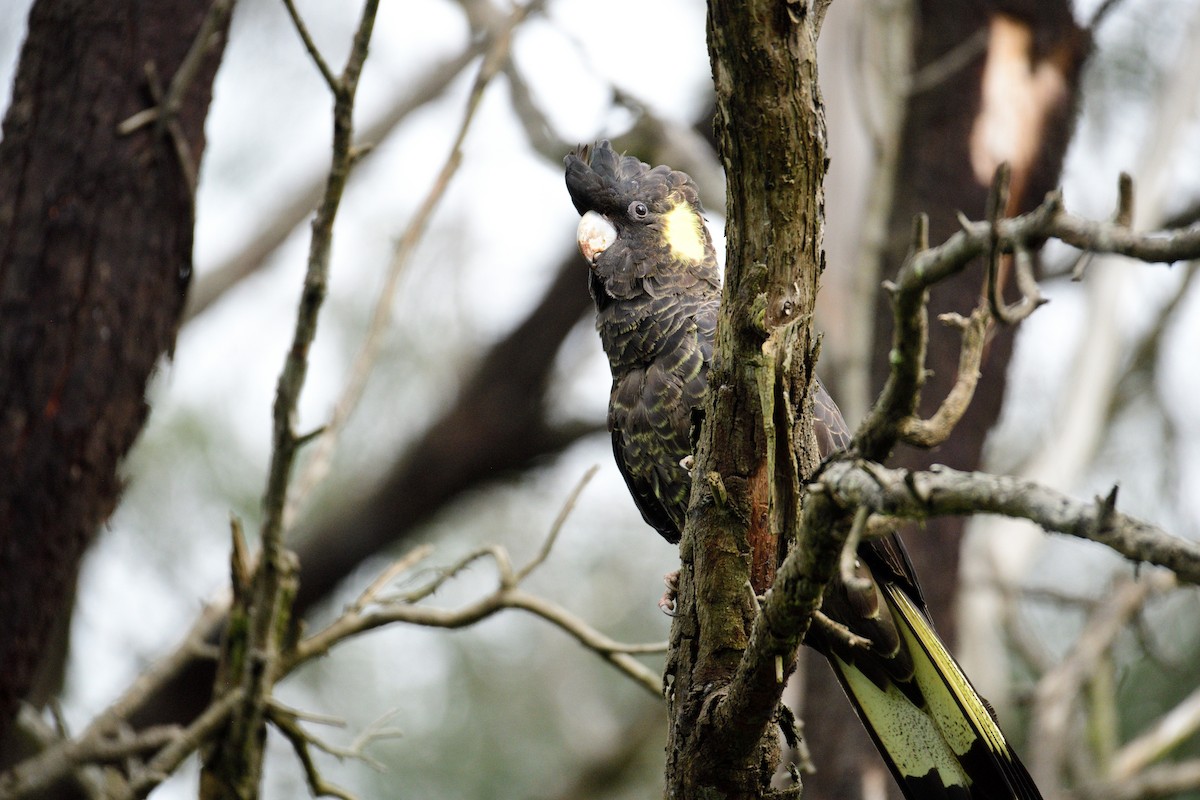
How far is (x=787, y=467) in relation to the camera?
195 centimetres

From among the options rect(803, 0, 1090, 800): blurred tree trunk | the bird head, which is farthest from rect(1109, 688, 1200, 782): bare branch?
the bird head

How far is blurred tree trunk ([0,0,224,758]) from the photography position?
3379 mm

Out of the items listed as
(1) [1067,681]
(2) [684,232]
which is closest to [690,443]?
(2) [684,232]

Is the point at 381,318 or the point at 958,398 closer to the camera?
the point at 958,398

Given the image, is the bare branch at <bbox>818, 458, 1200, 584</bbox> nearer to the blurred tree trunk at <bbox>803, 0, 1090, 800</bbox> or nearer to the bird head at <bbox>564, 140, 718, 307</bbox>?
the bird head at <bbox>564, 140, 718, 307</bbox>

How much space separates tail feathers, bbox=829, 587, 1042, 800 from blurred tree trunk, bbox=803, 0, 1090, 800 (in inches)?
82.1

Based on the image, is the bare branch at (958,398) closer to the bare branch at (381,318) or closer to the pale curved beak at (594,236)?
the pale curved beak at (594,236)

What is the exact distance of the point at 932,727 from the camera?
9.24ft

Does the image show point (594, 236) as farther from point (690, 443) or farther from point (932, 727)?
point (932, 727)

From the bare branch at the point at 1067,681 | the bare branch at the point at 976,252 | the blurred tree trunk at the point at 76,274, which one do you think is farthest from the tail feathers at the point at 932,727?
the bare branch at the point at 1067,681

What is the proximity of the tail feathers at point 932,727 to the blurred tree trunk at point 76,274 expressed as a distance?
7.80 feet

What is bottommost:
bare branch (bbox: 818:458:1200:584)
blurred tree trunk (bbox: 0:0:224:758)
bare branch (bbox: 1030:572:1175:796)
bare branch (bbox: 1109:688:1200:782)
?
bare branch (bbox: 1109:688:1200:782)

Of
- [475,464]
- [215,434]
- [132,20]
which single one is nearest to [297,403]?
[132,20]

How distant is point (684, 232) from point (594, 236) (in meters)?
0.28
